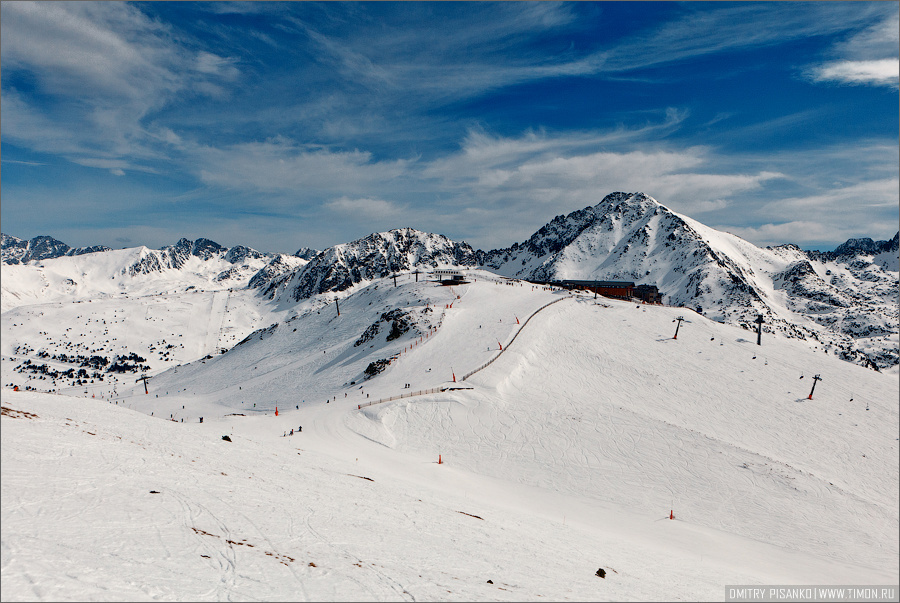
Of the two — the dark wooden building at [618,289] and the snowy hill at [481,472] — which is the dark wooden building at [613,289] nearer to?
the dark wooden building at [618,289]

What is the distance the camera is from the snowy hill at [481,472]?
11227 mm

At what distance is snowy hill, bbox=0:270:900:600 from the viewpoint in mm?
11227

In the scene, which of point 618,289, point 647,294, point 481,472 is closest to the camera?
point 481,472

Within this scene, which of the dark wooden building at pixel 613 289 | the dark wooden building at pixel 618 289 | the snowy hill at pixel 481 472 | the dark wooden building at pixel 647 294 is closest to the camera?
the snowy hill at pixel 481 472

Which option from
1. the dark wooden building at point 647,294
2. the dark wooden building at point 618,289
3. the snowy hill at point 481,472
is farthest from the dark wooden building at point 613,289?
the snowy hill at point 481,472

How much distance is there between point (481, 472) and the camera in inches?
1304

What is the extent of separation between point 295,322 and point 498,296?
4933 cm

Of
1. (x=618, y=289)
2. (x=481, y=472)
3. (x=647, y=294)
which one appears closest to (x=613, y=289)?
(x=618, y=289)

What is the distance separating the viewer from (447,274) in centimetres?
11700

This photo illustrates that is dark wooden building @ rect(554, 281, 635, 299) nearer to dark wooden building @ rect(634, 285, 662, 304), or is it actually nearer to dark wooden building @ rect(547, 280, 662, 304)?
dark wooden building @ rect(547, 280, 662, 304)

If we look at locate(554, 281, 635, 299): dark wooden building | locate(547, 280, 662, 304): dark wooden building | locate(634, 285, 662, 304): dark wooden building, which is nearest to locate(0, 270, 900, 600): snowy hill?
locate(554, 281, 635, 299): dark wooden building

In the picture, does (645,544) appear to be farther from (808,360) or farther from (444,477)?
(808,360)

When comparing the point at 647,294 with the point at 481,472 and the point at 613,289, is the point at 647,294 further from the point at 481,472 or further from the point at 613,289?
the point at 481,472

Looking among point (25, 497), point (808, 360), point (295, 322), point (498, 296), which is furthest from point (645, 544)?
point (295, 322)
